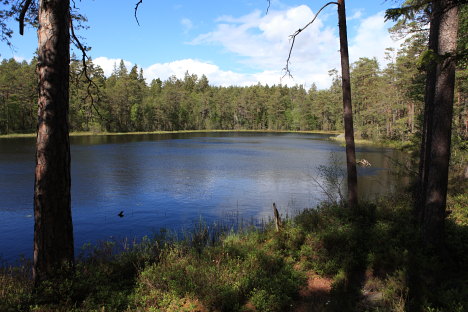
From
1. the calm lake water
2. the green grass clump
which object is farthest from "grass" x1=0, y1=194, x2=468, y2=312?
the calm lake water

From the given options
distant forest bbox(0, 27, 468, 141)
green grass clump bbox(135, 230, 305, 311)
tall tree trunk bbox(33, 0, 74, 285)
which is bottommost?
green grass clump bbox(135, 230, 305, 311)

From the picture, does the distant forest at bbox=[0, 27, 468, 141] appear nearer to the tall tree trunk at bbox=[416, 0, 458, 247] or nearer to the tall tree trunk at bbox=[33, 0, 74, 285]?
the tall tree trunk at bbox=[33, 0, 74, 285]

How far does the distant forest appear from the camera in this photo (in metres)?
42.7

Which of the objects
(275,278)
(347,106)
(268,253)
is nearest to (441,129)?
(347,106)

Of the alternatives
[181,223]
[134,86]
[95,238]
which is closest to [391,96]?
[181,223]

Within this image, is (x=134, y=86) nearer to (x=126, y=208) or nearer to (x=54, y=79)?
(x=126, y=208)

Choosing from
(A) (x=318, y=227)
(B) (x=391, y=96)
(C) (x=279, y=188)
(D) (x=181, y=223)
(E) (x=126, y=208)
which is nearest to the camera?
(A) (x=318, y=227)

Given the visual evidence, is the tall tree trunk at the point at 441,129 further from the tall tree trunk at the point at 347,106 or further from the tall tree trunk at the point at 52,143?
the tall tree trunk at the point at 52,143

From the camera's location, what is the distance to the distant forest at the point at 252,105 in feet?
140

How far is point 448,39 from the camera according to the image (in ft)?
20.9

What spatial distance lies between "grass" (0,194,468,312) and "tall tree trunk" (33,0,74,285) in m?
0.59

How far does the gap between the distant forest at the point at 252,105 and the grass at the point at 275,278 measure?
12.9 feet

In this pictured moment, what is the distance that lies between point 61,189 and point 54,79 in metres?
1.84

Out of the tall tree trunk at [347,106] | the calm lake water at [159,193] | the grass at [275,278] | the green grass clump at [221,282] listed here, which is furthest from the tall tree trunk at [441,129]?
the calm lake water at [159,193]
